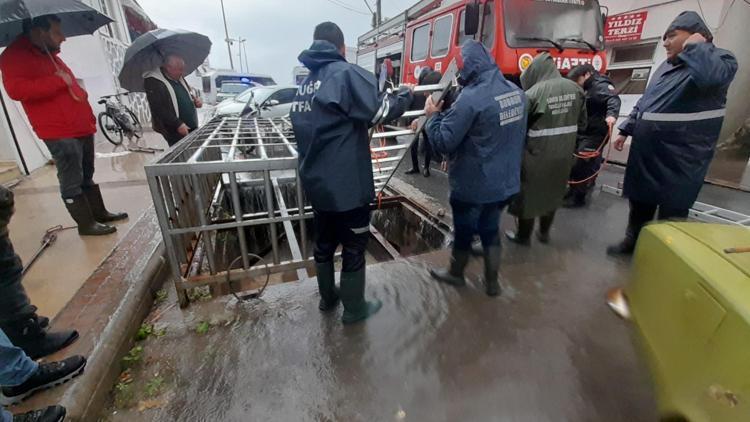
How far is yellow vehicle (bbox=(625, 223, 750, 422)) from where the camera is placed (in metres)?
0.86

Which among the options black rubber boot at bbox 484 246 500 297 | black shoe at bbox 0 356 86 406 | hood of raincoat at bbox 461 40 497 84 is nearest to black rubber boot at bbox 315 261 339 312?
black rubber boot at bbox 484 246 500 297

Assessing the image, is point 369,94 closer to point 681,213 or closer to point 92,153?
point 681,213

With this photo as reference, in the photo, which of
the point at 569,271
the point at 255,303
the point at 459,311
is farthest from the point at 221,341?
the point at 569,271

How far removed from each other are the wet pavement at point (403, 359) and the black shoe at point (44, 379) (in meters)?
0.26

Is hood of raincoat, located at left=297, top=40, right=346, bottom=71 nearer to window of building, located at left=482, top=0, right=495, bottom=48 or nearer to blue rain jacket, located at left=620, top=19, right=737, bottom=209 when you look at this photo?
blue rain jacket, located at left=620, top=19, right=737, bottom=209

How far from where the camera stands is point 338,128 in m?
1.87

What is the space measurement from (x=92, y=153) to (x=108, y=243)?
954mm

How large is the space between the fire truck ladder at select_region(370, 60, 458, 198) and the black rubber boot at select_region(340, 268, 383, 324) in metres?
0.78

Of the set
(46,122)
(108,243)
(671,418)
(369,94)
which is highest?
(369,94)

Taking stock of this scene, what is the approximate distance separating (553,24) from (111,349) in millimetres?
6235

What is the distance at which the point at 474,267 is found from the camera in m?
2.98

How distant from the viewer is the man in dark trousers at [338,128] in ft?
5.90

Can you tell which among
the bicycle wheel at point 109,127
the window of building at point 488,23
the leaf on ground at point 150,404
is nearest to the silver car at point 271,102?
the bicycle wheel at point 109,127

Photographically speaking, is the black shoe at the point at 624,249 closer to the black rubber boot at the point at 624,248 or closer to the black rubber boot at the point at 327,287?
the black rubber boot at the point at 624,248
